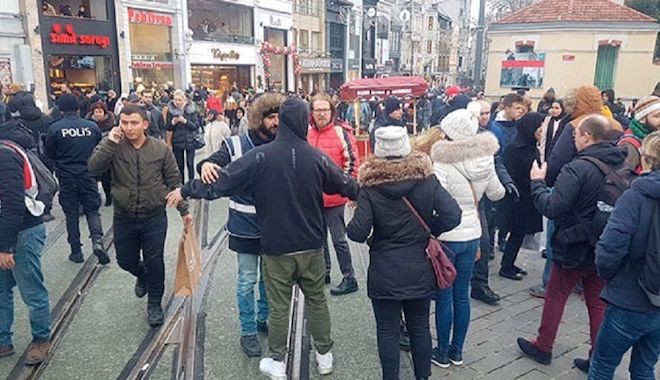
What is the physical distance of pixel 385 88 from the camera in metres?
16.0

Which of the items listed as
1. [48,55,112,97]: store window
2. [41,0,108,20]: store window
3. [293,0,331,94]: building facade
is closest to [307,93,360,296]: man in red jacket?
[48,55,112,97]: store window

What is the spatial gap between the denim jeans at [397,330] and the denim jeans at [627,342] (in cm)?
112

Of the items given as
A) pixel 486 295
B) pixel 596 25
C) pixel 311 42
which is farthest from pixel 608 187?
pixel 311 42

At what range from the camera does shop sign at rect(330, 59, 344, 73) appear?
147 ft

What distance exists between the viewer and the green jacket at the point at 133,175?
445 cm

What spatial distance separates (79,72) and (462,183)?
21762mm

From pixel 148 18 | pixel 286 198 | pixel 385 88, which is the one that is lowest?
pixel 286 198

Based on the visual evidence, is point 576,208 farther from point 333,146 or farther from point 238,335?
point 238,335

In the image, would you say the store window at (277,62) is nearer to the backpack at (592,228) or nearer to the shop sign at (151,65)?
the shop sign at (151,65)

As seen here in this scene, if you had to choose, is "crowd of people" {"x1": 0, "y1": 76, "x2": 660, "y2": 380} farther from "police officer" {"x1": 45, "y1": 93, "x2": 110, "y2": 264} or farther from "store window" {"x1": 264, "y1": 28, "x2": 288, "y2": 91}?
"store window" {"x1": 264, "y1": 28, "x2": 288, "y2": 91}

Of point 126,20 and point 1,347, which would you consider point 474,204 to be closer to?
point 1,347

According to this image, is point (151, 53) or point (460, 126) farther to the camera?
point (151, 53)

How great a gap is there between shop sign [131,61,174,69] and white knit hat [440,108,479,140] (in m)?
22.9

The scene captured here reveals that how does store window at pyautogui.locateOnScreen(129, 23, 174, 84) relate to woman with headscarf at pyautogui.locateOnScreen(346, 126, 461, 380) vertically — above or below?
above
